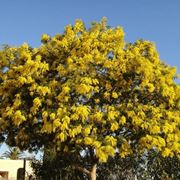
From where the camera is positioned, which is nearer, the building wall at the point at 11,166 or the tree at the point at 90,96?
the tree at the point at 90,96

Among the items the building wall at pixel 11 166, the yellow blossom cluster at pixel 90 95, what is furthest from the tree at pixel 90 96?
the building wall at pixel 11 166

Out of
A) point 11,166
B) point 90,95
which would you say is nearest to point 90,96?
point 90,95

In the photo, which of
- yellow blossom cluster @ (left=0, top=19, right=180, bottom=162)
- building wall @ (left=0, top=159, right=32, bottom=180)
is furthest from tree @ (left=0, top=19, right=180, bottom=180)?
building wall @ (left=0, top=159, right=32, bottom=180)

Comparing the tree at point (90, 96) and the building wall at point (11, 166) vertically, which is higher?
the building wall at point (11, 166)

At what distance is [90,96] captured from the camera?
24.9 m

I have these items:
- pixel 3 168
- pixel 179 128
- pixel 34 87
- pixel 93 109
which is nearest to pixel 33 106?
pixel 34 87

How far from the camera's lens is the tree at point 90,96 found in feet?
78.8

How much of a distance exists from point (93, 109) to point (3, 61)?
5.85 metres

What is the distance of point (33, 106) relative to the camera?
2416cm

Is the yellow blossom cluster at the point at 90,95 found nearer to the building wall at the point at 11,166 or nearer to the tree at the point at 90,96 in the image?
the tree at the point at 90,96

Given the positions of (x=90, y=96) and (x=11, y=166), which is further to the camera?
(x=11, y=166)

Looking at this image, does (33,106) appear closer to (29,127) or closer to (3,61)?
(29,127)

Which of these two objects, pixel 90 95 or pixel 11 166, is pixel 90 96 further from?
pixel 11 166

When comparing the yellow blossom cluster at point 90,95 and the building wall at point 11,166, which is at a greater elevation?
the building wall at point 11,166
